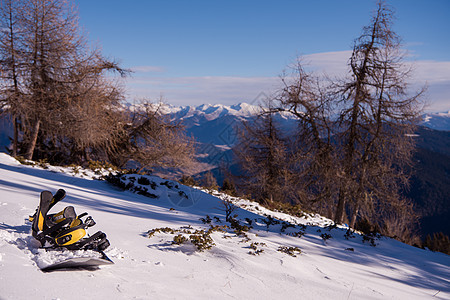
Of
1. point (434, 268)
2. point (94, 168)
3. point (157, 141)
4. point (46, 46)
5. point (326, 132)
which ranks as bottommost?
point (434, 268)

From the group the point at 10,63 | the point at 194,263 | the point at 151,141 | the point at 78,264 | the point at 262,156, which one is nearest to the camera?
the point at 78,264

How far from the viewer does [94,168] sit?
10.6 metres

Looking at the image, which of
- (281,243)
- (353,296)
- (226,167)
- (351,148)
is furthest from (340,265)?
(226,167)

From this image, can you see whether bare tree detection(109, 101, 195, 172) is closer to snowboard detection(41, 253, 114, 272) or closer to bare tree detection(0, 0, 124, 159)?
bare tree detection(0, 0, 124, 159)

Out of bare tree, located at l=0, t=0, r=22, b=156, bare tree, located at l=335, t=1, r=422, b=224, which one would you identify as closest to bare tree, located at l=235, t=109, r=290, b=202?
bare tree, located at l=335, t=1, r=422, b=224

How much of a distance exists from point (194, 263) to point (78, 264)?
4.49 feet

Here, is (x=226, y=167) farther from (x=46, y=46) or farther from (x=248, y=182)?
(x=46, y=46)

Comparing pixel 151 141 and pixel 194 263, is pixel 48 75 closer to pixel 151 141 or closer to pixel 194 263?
pixel 151 141

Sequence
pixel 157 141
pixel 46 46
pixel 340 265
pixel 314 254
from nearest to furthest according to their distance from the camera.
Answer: pixel 340 265, pixel 314 254, pixel 46 46, pixel 157 141

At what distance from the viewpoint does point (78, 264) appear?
2.80m

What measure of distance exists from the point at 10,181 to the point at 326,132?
11265 millimetres

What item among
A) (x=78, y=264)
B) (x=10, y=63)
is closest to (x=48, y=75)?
(x=10, y=63)

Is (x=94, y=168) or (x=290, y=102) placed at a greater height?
(x=290, y=102)

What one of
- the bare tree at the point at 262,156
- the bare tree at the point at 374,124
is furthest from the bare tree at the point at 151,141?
the bare tree at the point at 374,124
